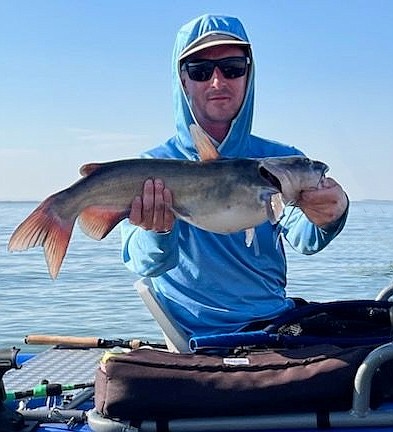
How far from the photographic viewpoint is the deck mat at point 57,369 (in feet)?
12.5

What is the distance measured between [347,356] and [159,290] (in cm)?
102

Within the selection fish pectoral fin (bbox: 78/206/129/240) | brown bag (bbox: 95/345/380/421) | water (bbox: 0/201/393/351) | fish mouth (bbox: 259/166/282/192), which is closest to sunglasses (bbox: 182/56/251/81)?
fish mouth (bbox: 259/166/282/192)

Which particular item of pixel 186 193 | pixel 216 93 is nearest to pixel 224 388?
pixel 186 193

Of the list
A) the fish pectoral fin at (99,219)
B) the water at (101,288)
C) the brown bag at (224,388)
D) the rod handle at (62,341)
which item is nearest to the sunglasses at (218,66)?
the fish pectoral fin at (99,219)

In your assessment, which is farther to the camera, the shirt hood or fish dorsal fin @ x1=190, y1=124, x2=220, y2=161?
the shirt hood

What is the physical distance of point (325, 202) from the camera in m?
3.08

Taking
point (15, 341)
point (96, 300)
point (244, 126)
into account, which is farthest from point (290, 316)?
point (96, 300)

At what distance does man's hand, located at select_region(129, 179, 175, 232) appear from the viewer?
309cm

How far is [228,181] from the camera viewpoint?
3123 millimetres

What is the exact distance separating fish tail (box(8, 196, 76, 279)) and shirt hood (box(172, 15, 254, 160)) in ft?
2.69

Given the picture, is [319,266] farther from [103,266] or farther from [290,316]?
[290,316]

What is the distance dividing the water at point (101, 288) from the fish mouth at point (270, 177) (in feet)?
12.0

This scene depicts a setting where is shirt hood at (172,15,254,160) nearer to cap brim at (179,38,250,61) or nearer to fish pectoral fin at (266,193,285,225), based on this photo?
cap brim at (179,38,250,61)

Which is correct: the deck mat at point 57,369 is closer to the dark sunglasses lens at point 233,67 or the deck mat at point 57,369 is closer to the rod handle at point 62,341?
the rod handle at point 62,341
